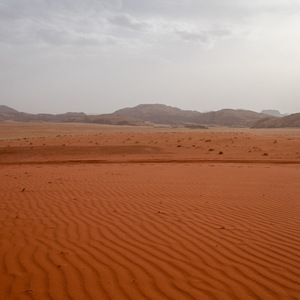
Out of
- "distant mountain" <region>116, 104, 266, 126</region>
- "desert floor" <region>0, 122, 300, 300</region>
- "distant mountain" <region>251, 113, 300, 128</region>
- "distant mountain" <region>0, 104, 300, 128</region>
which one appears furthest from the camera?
"distant mountain" <region>116, 104, 266, 126</region>

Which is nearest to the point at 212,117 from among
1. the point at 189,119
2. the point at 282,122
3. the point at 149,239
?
the point at 189,119

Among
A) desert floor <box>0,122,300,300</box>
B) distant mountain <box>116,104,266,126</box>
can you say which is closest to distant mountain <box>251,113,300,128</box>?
distant mountain <box>116,104,266,126</box>

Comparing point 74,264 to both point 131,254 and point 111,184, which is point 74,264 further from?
point 111,184

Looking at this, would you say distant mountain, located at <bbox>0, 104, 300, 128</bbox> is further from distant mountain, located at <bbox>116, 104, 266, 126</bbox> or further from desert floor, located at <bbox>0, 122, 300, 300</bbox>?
desert floor, located at <bbox>0, 122, 300, 300</bbox>

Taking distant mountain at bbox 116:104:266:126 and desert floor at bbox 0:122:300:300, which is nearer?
desert floor at bbox 0:122:300:300

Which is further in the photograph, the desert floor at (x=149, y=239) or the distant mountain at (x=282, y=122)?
the distant mountain at (x=282, y=122)

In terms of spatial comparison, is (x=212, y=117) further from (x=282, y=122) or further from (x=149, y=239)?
(x=149, y=239)

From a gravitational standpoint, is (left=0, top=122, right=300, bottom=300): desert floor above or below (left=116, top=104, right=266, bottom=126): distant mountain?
below

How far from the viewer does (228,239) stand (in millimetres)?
4672

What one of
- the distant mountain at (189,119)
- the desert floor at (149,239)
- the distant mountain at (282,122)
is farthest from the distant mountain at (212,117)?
the desert floor at (149,239)

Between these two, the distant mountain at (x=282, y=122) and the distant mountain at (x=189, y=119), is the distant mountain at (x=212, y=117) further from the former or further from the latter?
the distant mountain at (x=282, y=122)

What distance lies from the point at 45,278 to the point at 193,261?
1.88m

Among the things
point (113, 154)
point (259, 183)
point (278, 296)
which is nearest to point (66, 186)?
point (259, 183)

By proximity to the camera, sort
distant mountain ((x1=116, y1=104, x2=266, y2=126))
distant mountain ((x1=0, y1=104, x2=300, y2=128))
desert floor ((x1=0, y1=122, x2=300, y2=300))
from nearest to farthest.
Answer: desert floor ((x1=0, y1=122, x2=300, y2=300)), distant mountain ((x1=0, y1=104, x2=300, y2=128)), distant mountain ((x1=116, y1=104, x2=266, y2=126))
